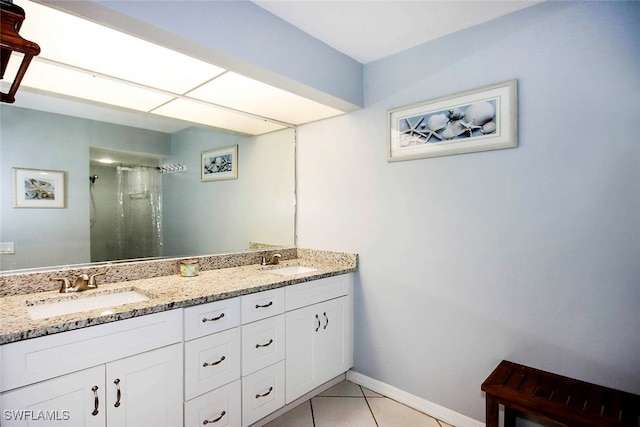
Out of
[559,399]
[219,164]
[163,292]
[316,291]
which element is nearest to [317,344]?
[316,291]

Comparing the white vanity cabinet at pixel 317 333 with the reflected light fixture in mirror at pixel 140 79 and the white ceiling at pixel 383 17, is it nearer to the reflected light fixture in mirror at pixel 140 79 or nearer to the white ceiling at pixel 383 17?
the reflected light fixture in mirror at pixel 140 79

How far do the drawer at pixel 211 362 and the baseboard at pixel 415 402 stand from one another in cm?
108

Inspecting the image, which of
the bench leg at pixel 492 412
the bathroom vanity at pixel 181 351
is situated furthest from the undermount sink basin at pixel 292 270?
the bench leg at pixel 492 412

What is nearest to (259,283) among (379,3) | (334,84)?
(334,84)

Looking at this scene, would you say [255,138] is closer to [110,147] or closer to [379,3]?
[110,147]

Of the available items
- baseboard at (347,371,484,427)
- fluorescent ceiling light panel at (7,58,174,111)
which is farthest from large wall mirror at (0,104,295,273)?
baseboard at (347,371,484,427)

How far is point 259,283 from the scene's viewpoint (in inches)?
72.6

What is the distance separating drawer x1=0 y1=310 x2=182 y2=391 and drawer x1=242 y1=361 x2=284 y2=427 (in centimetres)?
54

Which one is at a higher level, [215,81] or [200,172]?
[215,81]

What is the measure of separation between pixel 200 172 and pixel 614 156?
7.99ft

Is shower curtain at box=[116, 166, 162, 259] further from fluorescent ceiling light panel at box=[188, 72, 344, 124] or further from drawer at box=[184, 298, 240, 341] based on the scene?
drawer at box=[184, 298, 240, 341]

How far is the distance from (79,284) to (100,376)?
58cm

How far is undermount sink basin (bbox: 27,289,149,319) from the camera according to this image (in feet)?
4.82

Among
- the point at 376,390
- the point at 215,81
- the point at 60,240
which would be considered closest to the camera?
the point at 60,240
